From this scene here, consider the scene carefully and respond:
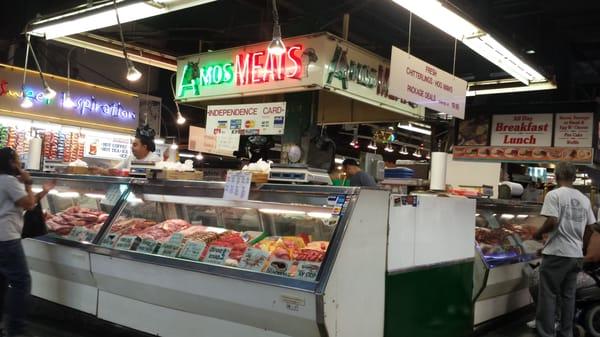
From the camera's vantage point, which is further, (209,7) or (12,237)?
(209,7)

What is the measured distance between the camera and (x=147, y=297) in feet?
14.9

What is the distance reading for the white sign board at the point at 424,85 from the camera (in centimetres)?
568

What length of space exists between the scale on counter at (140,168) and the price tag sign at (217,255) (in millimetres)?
1393

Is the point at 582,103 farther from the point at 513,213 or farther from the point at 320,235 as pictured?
the point at 320,235

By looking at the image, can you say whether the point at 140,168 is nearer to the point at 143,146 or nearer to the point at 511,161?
the point at 143,146

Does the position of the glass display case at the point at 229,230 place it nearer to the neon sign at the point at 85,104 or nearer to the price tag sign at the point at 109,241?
the price tag sign at the point at 109,241

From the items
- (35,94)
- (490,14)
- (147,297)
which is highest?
(490,14)

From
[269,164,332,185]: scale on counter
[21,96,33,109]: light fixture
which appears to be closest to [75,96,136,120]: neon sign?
[21,96,33,109]: light fixture

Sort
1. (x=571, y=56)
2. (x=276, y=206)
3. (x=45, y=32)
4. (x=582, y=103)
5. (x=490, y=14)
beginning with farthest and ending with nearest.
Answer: (x=571, y=56), (x=582, y=103), (x=490, y=14), (x=45, y=32), (x=276, y=206)

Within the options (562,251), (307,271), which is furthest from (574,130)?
(307,271)

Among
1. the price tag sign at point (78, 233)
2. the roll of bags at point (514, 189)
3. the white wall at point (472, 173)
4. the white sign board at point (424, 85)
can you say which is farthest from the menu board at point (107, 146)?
the roll of bags at point (514, 189)

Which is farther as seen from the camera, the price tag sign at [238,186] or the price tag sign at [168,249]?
the price tag sign at [168,249]

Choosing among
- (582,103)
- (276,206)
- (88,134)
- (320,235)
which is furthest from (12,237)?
(582,103)

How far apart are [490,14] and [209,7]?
5.03m
